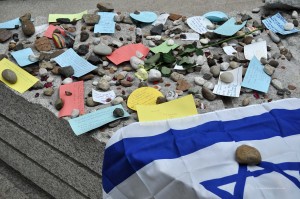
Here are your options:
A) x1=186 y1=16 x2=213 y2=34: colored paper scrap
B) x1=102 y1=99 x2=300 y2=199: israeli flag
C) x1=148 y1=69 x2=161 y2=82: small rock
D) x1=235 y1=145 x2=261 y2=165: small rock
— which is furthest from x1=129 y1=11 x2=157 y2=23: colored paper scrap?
x1=235 y1=145 x2=261 y2=165: small rock

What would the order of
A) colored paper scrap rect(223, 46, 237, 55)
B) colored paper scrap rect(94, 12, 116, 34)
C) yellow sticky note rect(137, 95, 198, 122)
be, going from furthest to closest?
colored paper scrap rect(94, 12, 116, 34)
colored paper scrap rect(223, 46, 237, 55)
yellow sticky note rect(137, 95, 198, 122)

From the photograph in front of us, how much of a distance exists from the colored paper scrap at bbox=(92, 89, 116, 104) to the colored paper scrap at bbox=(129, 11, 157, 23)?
491mm

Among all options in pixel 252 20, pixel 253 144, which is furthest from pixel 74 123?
pixel 252 20

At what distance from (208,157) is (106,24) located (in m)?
0.85

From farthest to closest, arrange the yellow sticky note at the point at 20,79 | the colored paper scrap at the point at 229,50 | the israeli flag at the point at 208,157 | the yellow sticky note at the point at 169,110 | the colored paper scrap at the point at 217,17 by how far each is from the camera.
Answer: the colored paper scrap at the point at 217,17
the colored paper scrap at the point at 229,50
the yellow sticky note at the point at 20,79
the yellow sticky note at the point at 169,110
the israeli flag at the point at 208,157

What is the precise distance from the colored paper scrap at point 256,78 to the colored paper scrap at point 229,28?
0.69 ft

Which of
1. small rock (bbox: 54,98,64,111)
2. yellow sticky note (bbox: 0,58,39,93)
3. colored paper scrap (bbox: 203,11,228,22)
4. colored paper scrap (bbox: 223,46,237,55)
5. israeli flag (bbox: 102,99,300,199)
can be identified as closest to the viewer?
israeli flag (bbox: 102,99,300,199)

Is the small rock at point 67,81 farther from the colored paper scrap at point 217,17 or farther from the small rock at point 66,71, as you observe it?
the colored paper scrap at point 217,17

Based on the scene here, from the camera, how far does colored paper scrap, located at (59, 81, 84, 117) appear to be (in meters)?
1.36

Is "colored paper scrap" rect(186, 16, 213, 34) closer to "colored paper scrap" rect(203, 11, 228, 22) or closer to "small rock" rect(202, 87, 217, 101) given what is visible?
"colored paper scrap" rect(203, 11, 228, 22)

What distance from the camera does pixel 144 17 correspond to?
1809 millimetres

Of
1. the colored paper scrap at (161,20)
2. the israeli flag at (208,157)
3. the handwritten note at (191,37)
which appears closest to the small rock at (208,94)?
the israeli flag at (208,157)

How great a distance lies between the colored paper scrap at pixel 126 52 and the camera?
1.55 metres

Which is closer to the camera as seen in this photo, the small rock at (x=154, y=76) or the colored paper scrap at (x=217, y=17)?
the small rock at (x=154, y=76)
